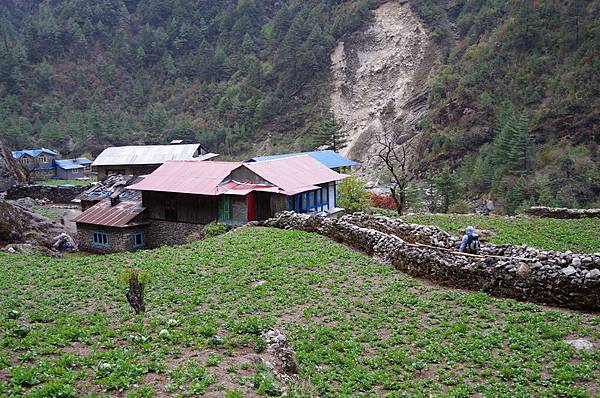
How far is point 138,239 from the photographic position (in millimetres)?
32281

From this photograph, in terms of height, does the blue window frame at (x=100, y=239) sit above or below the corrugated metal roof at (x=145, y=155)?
below

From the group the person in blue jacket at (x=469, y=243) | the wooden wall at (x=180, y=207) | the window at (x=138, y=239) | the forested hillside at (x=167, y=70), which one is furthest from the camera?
the forested hillside at (x=167, y=70)

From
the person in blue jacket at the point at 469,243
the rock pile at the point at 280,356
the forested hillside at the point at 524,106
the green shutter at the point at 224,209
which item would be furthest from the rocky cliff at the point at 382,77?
the rock pile at the point at 280,356

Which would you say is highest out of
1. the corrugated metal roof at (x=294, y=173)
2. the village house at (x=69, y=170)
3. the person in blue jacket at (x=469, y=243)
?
the village house at (x=69, y=170)

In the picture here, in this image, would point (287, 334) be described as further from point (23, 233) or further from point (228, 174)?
point (23, 233)

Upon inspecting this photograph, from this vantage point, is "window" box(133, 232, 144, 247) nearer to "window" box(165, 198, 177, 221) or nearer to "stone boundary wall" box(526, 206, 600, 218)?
"window" box(165, 198, 177, 221)

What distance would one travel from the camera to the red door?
28859 millimetres

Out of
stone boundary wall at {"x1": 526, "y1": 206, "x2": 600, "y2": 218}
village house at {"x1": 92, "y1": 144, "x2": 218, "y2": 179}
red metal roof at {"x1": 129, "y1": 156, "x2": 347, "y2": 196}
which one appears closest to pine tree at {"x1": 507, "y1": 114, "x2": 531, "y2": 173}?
stone boundary wall at {"x1": 526, "y1": 206, "x2": 600, "y2": 218}

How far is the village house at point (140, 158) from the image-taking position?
54812 millimetres

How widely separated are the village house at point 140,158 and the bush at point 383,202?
21.4m

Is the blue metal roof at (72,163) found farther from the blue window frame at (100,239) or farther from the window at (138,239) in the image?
the window at (138,239)

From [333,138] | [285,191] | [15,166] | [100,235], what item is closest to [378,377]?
[285,191]

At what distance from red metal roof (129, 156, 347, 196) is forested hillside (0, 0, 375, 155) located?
114 feet

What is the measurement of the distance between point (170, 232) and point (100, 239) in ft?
16.2
